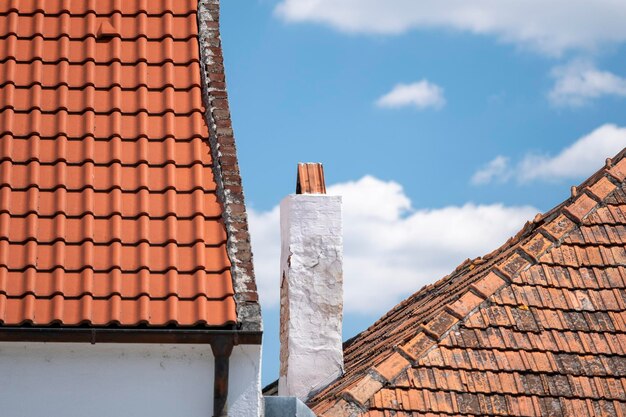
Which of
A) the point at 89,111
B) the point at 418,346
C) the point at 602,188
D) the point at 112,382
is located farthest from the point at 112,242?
the point at 602,188

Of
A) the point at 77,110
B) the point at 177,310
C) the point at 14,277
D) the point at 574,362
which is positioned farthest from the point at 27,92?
the point at 574,362

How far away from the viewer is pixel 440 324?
1016 cm

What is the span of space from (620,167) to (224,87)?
4.43 m

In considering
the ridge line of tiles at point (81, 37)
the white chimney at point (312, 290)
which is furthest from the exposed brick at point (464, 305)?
the ridge line of tiles at point (81, 37)

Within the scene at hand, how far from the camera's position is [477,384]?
961 centimetres

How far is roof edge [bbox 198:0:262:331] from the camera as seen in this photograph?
315 inches

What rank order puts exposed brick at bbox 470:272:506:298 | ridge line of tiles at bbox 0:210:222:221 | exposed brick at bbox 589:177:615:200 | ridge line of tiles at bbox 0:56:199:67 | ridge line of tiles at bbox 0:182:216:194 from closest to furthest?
ridge line of tiles at bbox 0:210:222:221 < ridge line of tiles at bbox 0:182:216:194 < ridge line of tiles at bbox 0:56:199:67 < exposed brick at bbox 470:272:506:298 < exposed brick at bbox 589:177:615:200

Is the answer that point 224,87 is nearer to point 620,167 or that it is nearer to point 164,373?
point 164,373

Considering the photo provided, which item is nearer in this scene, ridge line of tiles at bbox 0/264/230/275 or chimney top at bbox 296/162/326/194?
ridge line of tiles at bbox 0/264/230/275

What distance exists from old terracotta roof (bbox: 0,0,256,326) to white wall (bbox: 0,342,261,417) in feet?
0.70

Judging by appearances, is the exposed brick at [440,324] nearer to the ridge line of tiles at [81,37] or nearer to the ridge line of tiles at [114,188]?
the ridge line of tiles at [114,188]

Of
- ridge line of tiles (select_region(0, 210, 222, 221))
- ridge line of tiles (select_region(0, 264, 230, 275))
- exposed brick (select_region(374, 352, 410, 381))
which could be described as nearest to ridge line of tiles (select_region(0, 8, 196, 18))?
ridge line of tiles (select_region(0, 210, 222, 221))

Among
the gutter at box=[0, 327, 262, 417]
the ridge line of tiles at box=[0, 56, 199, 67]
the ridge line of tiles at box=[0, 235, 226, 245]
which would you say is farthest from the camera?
the ridge line of tiles at box=[0, 56, 199, 67]

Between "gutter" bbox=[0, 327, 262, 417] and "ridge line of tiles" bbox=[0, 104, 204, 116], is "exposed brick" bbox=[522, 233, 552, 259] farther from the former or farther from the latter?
"gutter" bbox=[0, 327, 262, 417]
